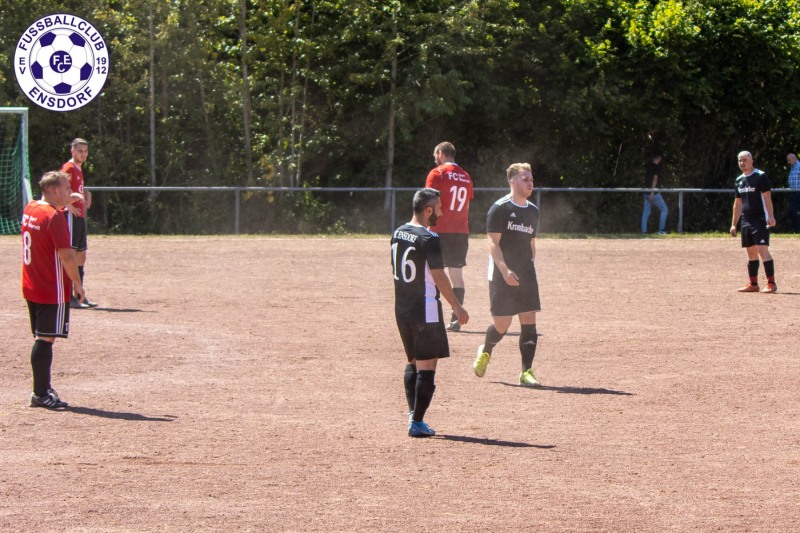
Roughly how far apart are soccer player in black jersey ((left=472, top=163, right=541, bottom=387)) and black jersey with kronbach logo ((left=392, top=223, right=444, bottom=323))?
201cm

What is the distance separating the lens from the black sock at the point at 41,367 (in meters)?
8.70

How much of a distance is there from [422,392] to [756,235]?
33.1 ft

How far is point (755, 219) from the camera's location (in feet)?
54.6

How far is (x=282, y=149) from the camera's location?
91.7ft

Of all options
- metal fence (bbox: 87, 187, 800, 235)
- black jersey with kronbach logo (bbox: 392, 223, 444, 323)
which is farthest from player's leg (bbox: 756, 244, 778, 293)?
metal fence (bbox: 87, 187, 800, 235)

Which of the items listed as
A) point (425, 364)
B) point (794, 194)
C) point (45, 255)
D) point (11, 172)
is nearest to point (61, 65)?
point (11, 172)

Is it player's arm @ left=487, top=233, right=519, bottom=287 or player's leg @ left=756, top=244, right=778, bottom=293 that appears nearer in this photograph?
player's arm @ left=487, top=233, right=519, bottom=287

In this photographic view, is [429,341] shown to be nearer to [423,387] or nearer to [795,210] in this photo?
[423,387]

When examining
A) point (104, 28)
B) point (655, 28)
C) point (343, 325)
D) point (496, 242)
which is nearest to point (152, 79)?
point (104, 28)

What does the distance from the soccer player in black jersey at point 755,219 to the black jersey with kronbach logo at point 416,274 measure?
9.71 meters

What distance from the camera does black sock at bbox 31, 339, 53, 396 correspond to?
28.6 feet

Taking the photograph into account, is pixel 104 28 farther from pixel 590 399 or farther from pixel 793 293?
pixel 590 399

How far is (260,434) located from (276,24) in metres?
20.7

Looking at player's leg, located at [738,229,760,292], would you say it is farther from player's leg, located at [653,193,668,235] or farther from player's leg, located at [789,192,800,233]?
player's leg, located at [789,192,800,233]
